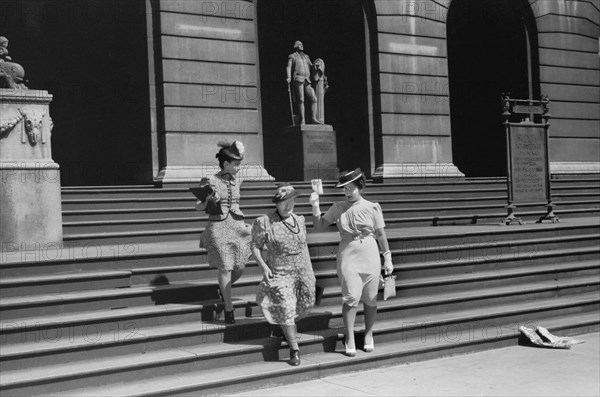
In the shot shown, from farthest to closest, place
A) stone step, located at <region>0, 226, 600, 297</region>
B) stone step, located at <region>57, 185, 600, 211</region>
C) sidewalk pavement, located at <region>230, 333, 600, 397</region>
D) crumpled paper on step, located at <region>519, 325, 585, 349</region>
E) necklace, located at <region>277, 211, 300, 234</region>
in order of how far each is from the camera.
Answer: stone step, located at <region>57, 185, 600, 211</region>
crumpled paper on step, located at <region>519, 325, 585, 349</region>
stone step, located at <region>0, 226, 600, 297</region>
necklace, located at <region>277, 211, 300, 234</region>
sidewalk pavement, located at <region>230, 333, 600, 397</region>

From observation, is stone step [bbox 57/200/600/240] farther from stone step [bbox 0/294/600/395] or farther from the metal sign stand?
stone step [bbox 0/294/600/395]

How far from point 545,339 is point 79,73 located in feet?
53.3

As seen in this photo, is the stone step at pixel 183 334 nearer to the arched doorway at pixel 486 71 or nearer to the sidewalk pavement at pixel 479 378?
the sidewalk pavement at pixel 479 378

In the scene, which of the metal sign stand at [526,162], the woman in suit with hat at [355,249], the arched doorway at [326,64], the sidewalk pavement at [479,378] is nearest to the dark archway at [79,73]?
the arched doorway at [326,64]

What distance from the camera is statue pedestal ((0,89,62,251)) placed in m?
9.84

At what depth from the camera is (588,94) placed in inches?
890

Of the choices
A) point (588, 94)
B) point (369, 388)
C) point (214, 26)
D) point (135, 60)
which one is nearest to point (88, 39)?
point (135, 60)

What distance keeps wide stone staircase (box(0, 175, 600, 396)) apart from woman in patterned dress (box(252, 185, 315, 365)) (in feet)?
1.25

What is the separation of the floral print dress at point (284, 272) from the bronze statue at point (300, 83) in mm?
10224

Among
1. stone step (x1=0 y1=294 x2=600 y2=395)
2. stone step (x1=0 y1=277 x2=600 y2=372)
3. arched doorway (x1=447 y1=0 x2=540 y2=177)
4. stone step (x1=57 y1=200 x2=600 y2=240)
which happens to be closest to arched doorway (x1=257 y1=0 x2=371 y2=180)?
stone step (x1=57 y1=200 x2=600 y2=240)

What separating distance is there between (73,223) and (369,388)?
616cm

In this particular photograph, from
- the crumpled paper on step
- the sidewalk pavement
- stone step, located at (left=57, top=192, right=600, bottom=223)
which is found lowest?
the sidewalk pavement

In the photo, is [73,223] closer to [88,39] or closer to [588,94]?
[88,39]

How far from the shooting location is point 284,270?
8.20 meters
